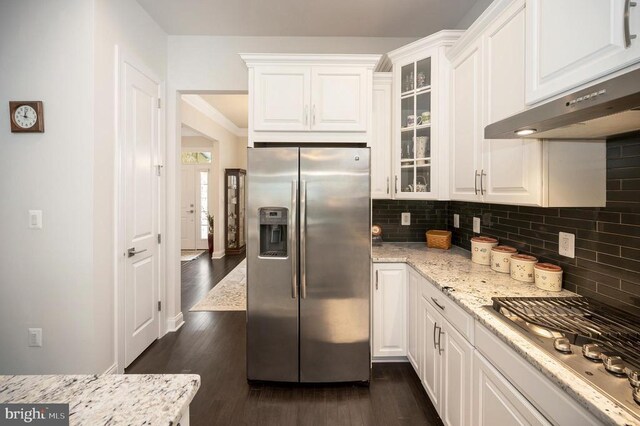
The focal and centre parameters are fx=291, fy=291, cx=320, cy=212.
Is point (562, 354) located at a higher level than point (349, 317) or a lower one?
higher

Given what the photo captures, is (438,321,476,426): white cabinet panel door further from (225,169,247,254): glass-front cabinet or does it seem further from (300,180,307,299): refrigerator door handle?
(225,169,247,254): glass-front cabinet

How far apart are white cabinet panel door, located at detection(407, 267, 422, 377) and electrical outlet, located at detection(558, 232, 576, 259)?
0.80m

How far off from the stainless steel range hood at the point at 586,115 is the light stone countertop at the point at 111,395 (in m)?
1.29

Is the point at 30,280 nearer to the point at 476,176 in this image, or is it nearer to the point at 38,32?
the point at 38,32

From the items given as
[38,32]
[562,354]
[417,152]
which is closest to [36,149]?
[38,32]

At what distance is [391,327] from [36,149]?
2.77 metres

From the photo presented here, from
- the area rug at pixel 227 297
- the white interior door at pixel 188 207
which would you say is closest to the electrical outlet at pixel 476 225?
the area rug at pixel 227 297

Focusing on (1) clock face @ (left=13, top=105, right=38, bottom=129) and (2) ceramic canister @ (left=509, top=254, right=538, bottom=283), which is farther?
(1) clock face @ (left=13, top=105, right=38, bottom=129)

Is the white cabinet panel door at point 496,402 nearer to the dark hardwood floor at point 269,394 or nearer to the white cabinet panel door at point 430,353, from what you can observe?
the white cabinet panel door at point 430,353

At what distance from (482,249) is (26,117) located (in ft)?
10.3

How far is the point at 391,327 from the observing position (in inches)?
89.8

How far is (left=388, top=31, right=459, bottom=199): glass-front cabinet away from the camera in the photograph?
2.22 m

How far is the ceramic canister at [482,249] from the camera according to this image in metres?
2.00

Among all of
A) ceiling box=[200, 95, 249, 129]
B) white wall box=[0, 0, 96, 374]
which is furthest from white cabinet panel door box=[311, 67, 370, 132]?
ceiling box=[200, 95, 249, 129]
